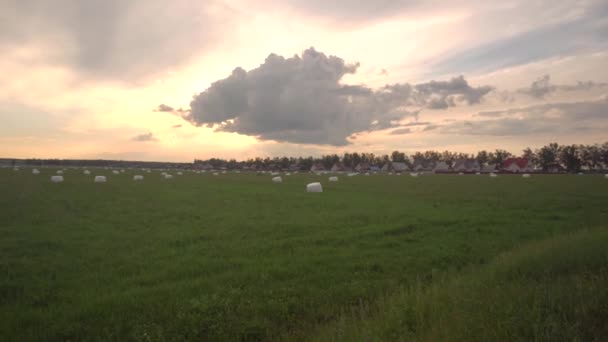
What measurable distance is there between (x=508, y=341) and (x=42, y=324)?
8141mm

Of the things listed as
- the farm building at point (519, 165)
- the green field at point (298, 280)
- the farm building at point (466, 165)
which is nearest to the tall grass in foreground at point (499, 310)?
the green field at point (298, 280)

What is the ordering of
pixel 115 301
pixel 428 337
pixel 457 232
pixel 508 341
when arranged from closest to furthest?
pixel 508 341
pixel 428 337
pixel 115 301
pixel 457 232

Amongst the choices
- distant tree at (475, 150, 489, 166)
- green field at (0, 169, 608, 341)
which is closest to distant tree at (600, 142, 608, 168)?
distant tree at (475, 150, 489, 166)

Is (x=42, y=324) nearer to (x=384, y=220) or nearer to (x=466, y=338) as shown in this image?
(x=466, y=338)

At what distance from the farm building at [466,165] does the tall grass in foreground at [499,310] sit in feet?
604

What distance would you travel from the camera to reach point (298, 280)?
909 cm

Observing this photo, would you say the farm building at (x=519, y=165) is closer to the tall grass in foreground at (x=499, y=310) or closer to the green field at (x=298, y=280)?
the green field at (x=298, y=280)

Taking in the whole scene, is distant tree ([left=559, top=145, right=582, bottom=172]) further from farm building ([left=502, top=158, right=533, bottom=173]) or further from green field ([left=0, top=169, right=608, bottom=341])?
green field ([left=0, top=169, right=608, bottom=341])

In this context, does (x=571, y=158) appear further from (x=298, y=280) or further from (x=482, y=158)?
(x=298, y=280)

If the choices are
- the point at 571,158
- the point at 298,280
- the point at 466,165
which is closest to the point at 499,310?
the point at 298,280

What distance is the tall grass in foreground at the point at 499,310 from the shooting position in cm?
528

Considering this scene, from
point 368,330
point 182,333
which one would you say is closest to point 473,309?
point 368,330

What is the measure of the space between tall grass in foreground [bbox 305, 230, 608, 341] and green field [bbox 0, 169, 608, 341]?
0.10 ft

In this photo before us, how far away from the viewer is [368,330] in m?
5.90
